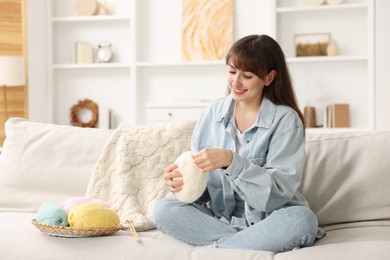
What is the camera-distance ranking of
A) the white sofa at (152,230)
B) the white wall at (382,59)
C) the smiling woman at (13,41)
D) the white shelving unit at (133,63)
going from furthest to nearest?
the white shelving unit at (133,63)
the smiling woman at (13,41)
the white wall at (382,59)
the white sofa at (152,230)

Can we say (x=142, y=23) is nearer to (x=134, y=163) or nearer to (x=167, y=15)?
(x=167, y=15)

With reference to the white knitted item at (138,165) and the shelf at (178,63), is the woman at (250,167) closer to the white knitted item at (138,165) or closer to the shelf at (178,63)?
the white knitted item at (138,165)

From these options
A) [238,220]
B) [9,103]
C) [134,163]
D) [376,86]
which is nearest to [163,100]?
[9,103]

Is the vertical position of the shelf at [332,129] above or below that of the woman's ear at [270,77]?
below

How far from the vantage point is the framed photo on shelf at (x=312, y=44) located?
5602 mm

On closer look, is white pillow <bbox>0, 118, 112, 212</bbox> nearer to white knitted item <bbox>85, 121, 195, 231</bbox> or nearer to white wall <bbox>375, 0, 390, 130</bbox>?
white knitted item <bbox>85, 121, 195, 231</bbox>

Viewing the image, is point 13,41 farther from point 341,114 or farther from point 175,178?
point 175,178

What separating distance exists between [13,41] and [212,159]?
398 cm

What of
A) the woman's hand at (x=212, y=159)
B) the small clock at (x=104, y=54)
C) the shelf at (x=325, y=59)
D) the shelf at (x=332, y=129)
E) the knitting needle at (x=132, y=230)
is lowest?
the knitting needle at (x=132, y=230)

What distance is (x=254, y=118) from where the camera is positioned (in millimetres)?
2486

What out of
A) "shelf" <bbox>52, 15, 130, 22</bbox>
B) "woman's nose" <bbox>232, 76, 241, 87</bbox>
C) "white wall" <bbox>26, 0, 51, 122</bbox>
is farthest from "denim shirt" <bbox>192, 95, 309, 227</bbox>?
"white wall" <bbox>26, 0, 51, 122</bbox>

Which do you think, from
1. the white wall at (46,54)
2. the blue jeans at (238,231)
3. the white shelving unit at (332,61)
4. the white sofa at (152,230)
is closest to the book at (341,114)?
the white shelving unit at (332,61)

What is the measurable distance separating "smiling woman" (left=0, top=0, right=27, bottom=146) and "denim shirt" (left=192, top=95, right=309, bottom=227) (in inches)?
139

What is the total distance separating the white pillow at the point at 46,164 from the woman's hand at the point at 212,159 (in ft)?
2.60
